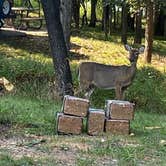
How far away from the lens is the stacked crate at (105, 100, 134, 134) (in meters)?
7.53

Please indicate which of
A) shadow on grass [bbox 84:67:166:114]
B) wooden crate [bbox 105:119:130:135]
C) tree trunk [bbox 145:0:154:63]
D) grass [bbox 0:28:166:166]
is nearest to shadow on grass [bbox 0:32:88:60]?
grass [bbox 0:28:166:166]

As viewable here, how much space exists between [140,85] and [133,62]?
1674 mm

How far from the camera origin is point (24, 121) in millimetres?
8188

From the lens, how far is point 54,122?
8.27m

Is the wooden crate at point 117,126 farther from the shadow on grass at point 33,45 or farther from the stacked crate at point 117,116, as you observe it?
the shadow on grass at point 33,45

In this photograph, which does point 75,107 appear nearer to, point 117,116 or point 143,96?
point 117,116

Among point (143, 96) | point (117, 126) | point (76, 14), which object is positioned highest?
point (76, 14)

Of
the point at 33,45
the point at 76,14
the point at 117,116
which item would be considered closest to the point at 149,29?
the point at 33,45

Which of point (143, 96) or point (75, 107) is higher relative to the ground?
point (75, 107)

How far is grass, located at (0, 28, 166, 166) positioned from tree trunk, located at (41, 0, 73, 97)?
0.40 m

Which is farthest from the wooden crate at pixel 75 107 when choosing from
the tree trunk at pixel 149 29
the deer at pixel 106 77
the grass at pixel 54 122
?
the tree trunk at pixel 149 29

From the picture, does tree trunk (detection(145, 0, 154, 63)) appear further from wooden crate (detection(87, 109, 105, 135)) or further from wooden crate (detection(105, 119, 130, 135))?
wooden crate (detection(87, 109, 105, 135))

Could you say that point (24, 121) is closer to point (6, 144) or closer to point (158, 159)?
point (6, 144)

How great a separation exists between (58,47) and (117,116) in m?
3.97
